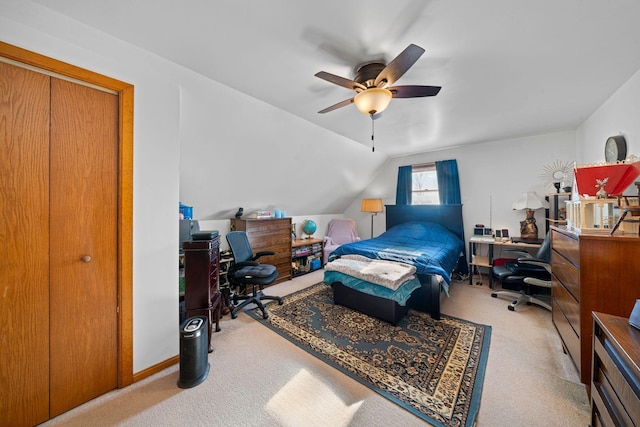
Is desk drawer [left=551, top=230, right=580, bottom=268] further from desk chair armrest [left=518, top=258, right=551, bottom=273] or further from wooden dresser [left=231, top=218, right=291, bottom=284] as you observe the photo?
wooden dresser [left=231, top=218, right=291, bottom=284]

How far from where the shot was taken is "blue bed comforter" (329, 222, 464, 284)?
2779 millimetres

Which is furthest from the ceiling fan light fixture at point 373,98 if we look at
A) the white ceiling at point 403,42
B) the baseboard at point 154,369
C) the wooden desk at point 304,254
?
the wooden desk at point 304,254

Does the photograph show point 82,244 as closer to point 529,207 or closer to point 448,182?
point 448,182

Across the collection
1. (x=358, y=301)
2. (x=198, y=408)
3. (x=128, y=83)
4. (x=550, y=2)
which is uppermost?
(x=550, y=2)

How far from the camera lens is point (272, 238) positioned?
13.0ft

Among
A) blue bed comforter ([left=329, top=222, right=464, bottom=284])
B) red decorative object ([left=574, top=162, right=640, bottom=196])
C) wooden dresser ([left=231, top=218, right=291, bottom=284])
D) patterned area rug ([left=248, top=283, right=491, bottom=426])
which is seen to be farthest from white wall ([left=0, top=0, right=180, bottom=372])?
red decorative object ([left=574, top=162, right=640, bottom=196])

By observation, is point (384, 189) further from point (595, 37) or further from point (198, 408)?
point (198, 408)

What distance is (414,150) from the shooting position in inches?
183

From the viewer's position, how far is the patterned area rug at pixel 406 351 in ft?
5.13

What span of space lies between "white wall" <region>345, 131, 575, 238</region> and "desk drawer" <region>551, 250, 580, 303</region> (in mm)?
2186

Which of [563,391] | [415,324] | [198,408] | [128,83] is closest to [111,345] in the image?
[198,408]

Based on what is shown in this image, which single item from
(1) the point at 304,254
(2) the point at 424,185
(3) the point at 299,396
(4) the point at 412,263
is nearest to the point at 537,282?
(4) the point at 412,263

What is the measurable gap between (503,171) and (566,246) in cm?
283

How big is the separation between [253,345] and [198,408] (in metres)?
0.69
